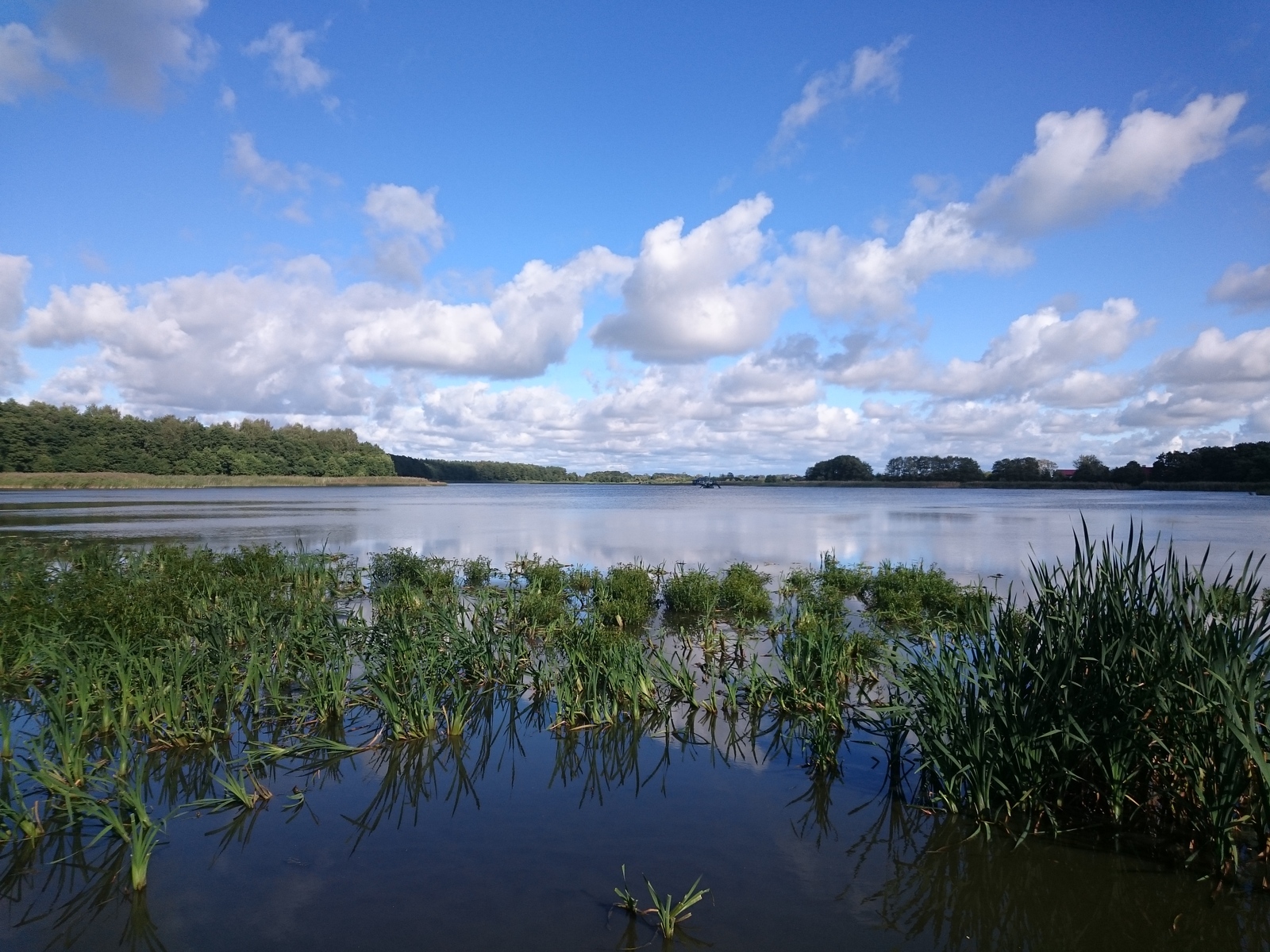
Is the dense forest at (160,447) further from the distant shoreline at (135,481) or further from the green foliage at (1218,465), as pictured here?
the green foliage at (1218,465)

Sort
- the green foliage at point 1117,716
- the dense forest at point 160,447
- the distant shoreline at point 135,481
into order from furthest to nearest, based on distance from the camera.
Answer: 1. the dense forest at point 160,447
2. the distant shoreline at point 135,481
3. the green foliage at point 1117,716

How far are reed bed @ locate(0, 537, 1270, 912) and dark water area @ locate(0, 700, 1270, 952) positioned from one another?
0.46ft

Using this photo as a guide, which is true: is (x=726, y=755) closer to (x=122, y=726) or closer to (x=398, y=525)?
(x=122, y=726)

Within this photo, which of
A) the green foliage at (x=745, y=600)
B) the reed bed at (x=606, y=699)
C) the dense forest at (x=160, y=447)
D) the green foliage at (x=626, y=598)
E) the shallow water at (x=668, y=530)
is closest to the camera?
the reed bed at (x=606, y=699)

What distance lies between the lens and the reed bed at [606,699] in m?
4.52

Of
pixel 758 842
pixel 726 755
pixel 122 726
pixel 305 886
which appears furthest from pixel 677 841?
pixel 122 726

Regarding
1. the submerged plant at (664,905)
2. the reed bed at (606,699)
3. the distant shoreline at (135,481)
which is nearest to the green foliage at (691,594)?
the reed bed at (606,699)

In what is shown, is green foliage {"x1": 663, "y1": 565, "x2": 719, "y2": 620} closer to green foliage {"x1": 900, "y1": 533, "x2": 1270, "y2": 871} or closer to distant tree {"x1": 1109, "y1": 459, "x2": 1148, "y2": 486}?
green foliage {"x1": 900, "y1": 533, "x2": 1270, "y2": 871}

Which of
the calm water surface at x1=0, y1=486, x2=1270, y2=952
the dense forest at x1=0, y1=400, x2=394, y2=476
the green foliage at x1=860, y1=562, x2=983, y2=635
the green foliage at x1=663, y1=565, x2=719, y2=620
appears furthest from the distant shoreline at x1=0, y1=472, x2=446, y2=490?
the calm water surface at x1=0, y1=486, x2=1270, y2=952

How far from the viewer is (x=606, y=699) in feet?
23.5

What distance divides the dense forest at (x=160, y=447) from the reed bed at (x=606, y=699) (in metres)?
88.4

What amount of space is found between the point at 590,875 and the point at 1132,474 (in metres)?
120

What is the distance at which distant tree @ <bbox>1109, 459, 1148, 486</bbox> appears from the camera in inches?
3937

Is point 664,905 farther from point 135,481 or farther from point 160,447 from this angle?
point 160,447
